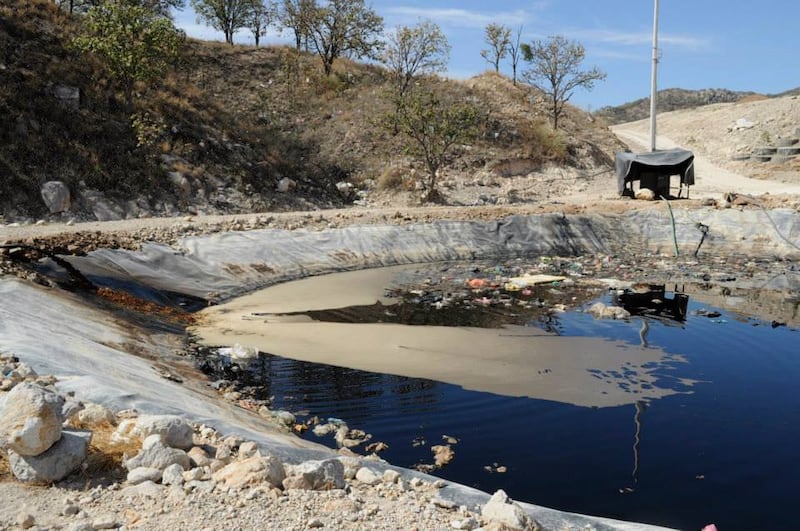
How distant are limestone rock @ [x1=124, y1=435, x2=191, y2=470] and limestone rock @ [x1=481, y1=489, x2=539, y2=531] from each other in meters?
1.74

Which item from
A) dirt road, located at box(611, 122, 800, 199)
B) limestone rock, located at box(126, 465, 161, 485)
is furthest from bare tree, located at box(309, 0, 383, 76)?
limestone rock, located at box(126, 465, 161, 485)

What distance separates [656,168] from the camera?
20.4 meters

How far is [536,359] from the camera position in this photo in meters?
8.06

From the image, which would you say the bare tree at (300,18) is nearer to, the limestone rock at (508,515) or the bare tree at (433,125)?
the bare tree at (433,125)

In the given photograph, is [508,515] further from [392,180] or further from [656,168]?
[392,180]

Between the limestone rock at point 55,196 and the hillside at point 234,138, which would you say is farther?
the hillside at point 234,138

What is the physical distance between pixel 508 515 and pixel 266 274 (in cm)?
1023

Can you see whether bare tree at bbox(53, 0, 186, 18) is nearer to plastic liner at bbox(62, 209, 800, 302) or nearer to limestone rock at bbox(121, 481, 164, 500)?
plastic liner at bbox(62, 209, 800, 302)

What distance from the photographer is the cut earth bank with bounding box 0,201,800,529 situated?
425 centimetres

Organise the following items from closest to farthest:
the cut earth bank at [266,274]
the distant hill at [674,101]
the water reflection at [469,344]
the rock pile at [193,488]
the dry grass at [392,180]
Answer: the rock pile at [193,488]
the cut earth bank at [266,274]
the water reflection at [469,344]
the dry grass at [392,180]
the distant hill at [674,101]

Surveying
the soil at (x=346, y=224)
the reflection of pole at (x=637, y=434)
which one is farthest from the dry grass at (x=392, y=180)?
the reflection of pole at (x=637, y=434)

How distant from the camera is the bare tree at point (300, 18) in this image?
3319 cm

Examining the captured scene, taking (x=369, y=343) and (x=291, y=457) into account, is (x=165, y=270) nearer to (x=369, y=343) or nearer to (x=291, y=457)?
(x=369, y=343)

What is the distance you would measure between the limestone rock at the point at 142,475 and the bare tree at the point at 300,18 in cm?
3249
